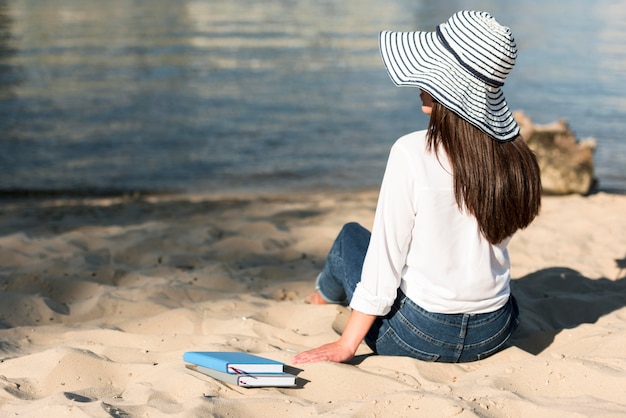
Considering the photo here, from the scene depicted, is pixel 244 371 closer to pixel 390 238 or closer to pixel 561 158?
pixel 390 238

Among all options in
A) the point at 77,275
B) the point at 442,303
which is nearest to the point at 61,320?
the point at 77,275

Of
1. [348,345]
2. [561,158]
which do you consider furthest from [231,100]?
[348,345]

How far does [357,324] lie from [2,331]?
1767 millimetres

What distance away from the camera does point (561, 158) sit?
25.9ft

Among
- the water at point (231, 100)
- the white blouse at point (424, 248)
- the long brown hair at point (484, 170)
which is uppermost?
the long brown hair at point (484, 170)

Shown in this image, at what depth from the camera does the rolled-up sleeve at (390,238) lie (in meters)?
2.86

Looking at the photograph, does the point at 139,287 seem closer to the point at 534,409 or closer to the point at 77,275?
the point at 77,275

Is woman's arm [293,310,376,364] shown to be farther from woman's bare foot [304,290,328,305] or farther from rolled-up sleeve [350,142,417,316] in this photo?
woman's bare foot [304,290,328,305]

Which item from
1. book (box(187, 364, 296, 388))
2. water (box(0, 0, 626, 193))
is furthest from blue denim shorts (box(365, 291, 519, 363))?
water (box(0, 0, 626, 193))

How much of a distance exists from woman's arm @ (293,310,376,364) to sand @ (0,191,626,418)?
42 mm

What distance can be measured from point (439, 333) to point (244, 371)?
33.1 inches

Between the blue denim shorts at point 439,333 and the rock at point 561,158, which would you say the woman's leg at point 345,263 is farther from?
the rock at point 561,158

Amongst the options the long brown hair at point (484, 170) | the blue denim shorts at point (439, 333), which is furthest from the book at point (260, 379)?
the long brown hair at point (484, 170)

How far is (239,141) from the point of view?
1031 centimetres
